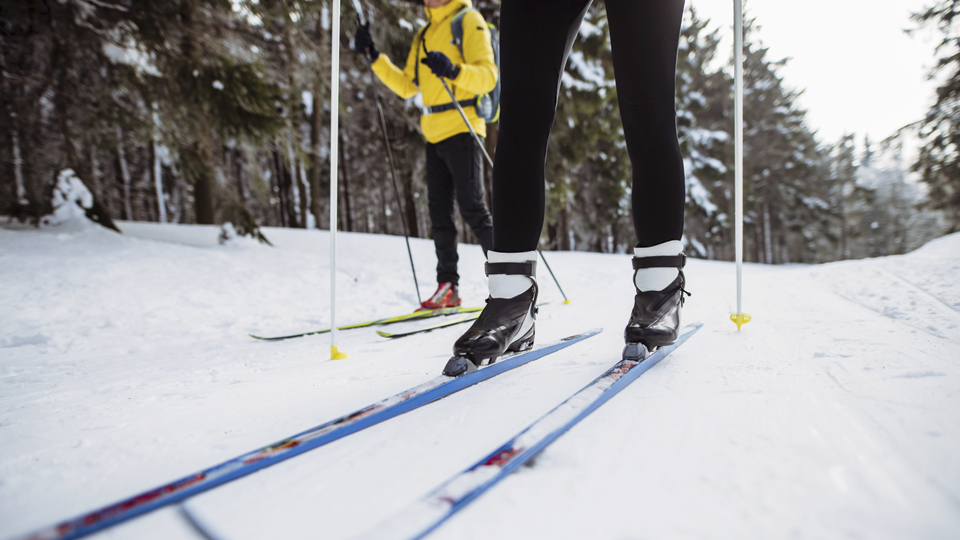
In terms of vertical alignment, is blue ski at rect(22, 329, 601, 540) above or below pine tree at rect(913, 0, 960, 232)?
below

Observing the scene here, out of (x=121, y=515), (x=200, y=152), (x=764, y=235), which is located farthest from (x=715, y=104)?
(x=121, y=515)

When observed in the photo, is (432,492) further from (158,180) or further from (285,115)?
(158,180)

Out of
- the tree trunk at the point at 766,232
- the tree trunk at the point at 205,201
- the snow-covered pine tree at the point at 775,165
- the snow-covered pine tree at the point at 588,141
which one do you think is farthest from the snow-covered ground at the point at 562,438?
the tree trunk at the point at 766,232

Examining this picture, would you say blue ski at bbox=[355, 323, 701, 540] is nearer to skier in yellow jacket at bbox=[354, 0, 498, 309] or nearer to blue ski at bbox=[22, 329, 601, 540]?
blue ski at bbox=[22, 329, 601, 540]

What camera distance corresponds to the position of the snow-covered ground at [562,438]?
54 centimetres

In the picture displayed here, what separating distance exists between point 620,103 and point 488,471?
1.08 meters

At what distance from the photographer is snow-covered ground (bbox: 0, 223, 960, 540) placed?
0.54m

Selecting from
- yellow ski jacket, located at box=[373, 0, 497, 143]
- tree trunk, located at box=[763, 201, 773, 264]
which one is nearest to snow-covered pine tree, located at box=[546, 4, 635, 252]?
yellow ski jacket, located at box=[373, 0, 497, 143]

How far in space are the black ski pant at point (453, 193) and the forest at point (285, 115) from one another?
38cm

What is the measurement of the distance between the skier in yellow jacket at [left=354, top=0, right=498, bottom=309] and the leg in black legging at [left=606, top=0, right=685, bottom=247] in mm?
1363

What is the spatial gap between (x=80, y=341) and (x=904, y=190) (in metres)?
49.8

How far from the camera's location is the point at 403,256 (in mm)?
6180

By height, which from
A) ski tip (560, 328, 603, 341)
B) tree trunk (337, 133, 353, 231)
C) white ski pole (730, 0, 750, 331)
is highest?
tree trunk (337, 133, 353, 231)

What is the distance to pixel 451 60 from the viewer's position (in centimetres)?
257
